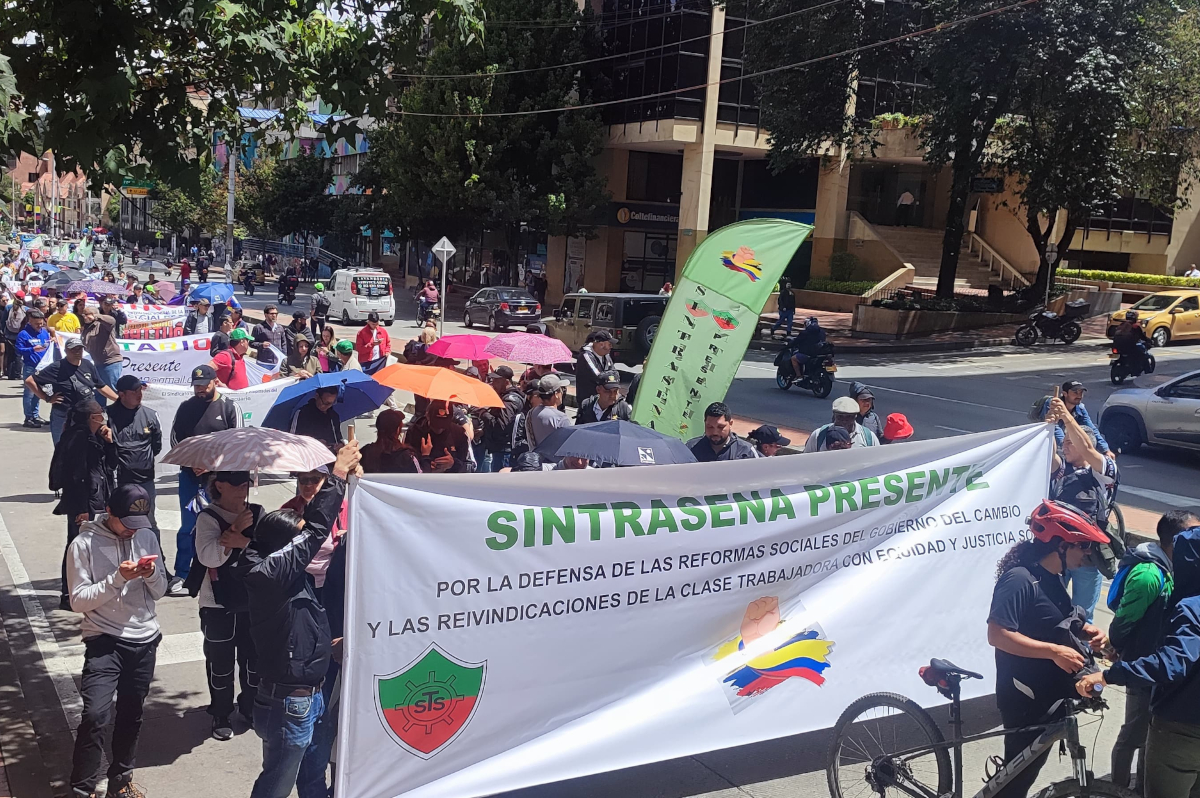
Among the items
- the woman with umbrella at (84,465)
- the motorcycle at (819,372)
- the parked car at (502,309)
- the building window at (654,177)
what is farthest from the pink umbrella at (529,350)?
the building window at (654,177)

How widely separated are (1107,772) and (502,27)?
37452 mm

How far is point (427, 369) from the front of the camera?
855 cm

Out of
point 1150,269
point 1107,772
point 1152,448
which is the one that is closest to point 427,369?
point 1107,772

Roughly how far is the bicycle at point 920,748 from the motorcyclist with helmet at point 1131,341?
59.7 ft

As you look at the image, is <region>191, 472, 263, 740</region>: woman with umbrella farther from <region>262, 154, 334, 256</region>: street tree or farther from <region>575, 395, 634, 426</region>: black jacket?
<region>262, 154, 334, 256</region>: street tree

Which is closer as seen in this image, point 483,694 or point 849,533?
point 483,694

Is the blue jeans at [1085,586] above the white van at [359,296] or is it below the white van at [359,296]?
above

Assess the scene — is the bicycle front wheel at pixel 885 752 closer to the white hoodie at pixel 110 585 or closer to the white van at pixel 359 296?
the white hoodie at pixel 110 585

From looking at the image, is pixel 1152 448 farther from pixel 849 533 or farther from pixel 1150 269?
pixel 1150 269

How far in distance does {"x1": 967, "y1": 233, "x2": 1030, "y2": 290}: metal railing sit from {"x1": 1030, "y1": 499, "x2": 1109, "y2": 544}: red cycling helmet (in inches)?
1536

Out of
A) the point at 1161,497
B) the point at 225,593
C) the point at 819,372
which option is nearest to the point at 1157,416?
the point at 1161,497

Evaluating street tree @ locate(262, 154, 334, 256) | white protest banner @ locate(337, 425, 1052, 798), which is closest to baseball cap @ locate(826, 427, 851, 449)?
white protest banner @ locate(337, 425, 1052, 798)

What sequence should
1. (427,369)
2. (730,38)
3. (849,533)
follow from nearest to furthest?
1. (849,533)
2. (427,369)
3. (730,38)

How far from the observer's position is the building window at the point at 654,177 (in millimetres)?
45375
